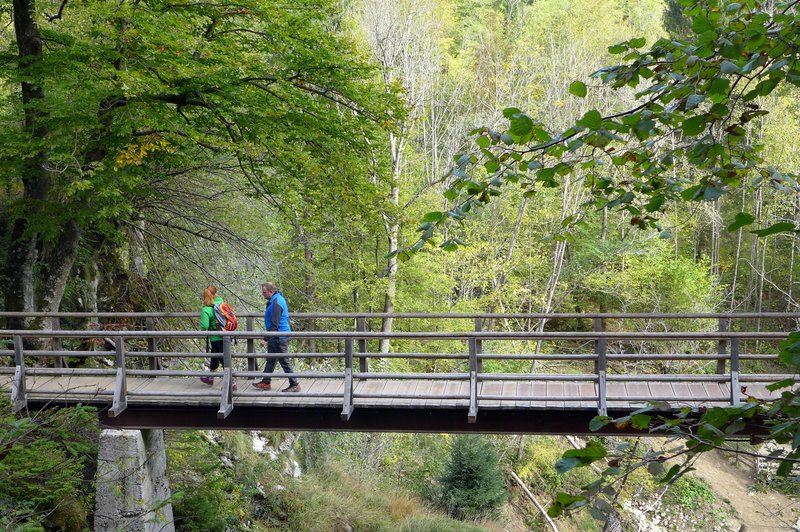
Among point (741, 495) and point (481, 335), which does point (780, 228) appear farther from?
point (741, 495)

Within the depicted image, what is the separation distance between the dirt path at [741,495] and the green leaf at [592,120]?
2065 cm

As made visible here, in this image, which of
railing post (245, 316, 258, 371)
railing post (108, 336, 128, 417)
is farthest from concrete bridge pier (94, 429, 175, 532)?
railing post (245, 316, 258, 371)

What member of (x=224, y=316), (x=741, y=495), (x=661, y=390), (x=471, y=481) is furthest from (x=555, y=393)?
(x=741, y=495)

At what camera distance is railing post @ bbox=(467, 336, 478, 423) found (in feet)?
27.6

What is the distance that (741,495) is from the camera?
2236 cm

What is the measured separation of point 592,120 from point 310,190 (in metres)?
10.5

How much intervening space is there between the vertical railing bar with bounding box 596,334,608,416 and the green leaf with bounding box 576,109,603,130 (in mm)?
6318

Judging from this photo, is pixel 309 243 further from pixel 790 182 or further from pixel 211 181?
pixel 790 182

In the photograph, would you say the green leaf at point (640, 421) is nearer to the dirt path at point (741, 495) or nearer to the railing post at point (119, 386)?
the railing post at point (119, 386)

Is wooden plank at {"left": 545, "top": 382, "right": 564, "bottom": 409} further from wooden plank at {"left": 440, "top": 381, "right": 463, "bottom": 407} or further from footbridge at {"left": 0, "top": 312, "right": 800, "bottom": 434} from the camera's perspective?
wooden plank at {"left": 440, "top": 381, "right": 463, "bottom": 407}

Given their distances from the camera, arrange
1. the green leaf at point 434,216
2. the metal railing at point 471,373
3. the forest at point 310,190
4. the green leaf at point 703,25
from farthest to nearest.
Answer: the metal railing at point 471,373, the forest at point 310,190, the green leaf at point 434,216, the green leaf at point 703,25

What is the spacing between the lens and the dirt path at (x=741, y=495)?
20.8 meters

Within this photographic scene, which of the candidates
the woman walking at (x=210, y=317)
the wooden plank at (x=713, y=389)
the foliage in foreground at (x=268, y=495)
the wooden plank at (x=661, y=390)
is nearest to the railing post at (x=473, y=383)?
the wooden plank at (x=661, y=390)

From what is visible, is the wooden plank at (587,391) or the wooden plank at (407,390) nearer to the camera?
the wooden plank at (587,391)
